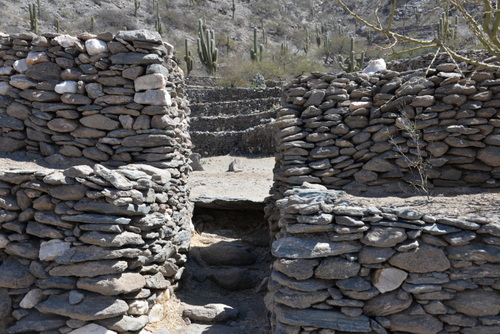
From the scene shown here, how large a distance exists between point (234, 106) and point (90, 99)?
13748 mm

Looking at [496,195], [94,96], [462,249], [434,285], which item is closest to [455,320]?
[434,285]

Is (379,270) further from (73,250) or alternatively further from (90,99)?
(90,99)

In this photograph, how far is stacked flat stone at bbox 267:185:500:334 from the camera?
3348mm

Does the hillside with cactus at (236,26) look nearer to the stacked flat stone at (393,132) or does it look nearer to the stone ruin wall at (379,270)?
the stacked flat stone at (393,132)

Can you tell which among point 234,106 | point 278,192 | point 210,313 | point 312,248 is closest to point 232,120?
point 234,106

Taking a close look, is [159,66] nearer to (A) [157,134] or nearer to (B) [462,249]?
(A) [157,134]

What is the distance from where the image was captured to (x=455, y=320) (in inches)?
132

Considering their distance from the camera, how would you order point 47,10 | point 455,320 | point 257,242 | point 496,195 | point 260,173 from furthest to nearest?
1. point 47,10
2. point 260,173
3. point 257,242
4. point 496,195
5. point 455,320

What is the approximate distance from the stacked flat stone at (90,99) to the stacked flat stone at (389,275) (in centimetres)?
246

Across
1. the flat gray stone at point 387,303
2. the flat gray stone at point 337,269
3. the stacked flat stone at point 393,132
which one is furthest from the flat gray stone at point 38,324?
the stacked flat stone at point 393,132

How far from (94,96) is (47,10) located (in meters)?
29.3

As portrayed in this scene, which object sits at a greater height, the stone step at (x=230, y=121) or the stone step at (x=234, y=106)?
the stone step at (x=234, y=106)

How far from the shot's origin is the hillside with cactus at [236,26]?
24.3 meters

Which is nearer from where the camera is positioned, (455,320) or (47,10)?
(455,320)
